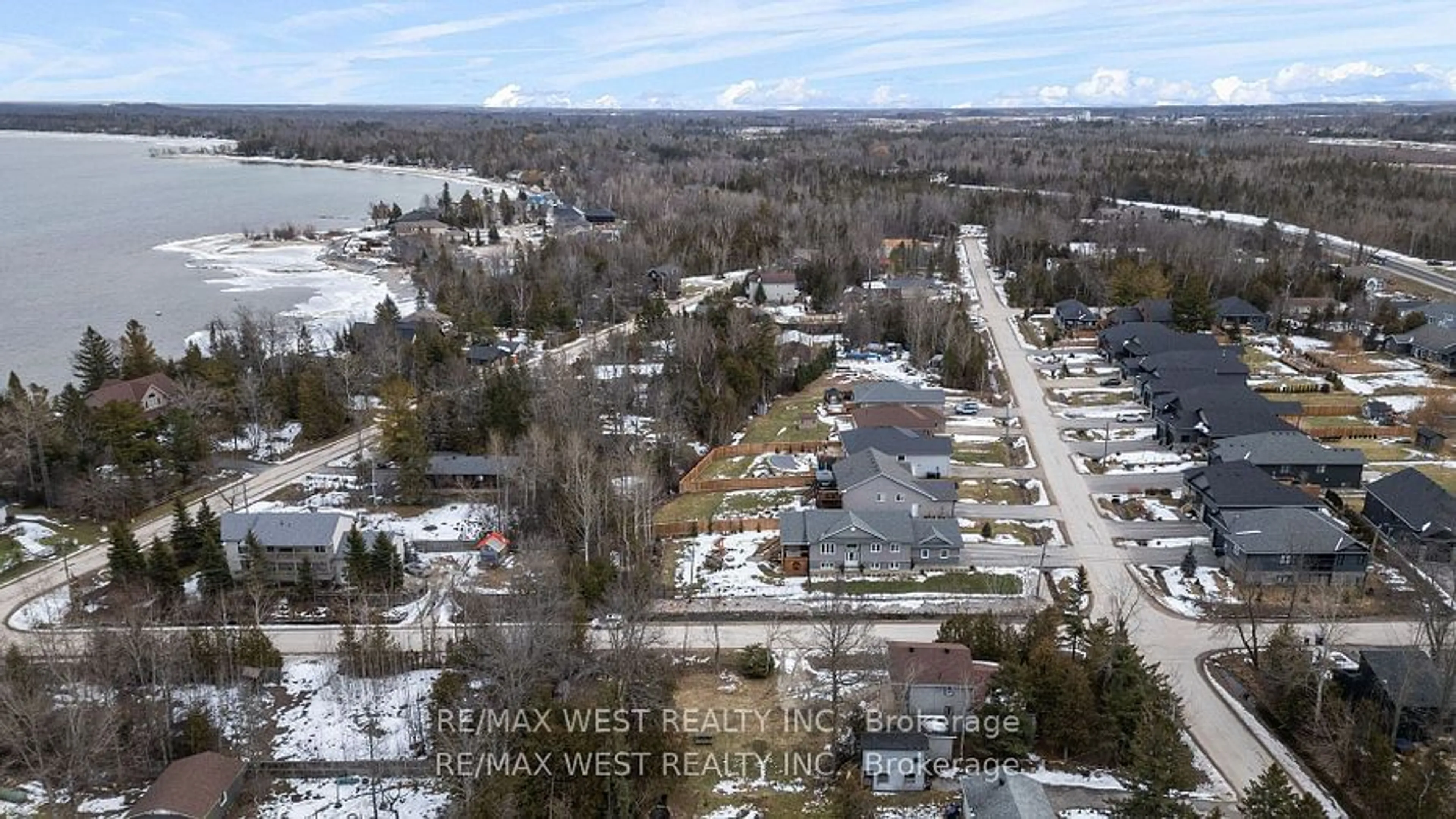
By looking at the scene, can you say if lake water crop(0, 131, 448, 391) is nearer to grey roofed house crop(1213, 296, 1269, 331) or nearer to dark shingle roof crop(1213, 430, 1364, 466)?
dark shingle roof crop(1213, 430, 1364, 466)

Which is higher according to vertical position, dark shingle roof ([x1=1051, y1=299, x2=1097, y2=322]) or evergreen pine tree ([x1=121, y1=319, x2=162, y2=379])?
evergreen pine tree ([x1=121, y1=319, x2=162, y2=379])

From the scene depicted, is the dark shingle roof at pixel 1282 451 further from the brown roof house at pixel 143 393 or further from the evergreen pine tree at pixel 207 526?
the brown roof house at pixel 143 393

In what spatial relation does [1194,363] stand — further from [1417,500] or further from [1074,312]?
[1417,500]

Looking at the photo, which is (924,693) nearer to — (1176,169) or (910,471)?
(910,471)

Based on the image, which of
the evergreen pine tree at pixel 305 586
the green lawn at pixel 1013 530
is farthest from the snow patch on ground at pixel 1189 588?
the evergreen pine tree at pixel 305 586

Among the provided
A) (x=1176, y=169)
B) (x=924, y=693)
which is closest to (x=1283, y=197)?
(x=1176, y=169)

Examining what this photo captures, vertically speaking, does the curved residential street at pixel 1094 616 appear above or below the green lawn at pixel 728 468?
below

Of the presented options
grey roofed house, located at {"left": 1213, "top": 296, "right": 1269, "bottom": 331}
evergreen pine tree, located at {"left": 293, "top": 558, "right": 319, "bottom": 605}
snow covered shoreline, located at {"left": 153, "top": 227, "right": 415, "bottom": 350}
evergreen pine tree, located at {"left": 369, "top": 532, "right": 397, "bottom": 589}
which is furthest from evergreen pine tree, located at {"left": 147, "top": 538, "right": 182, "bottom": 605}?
grey roofed house, located at {"left": 1213, "top": 296, "right": 1269, "bottom": 331}
